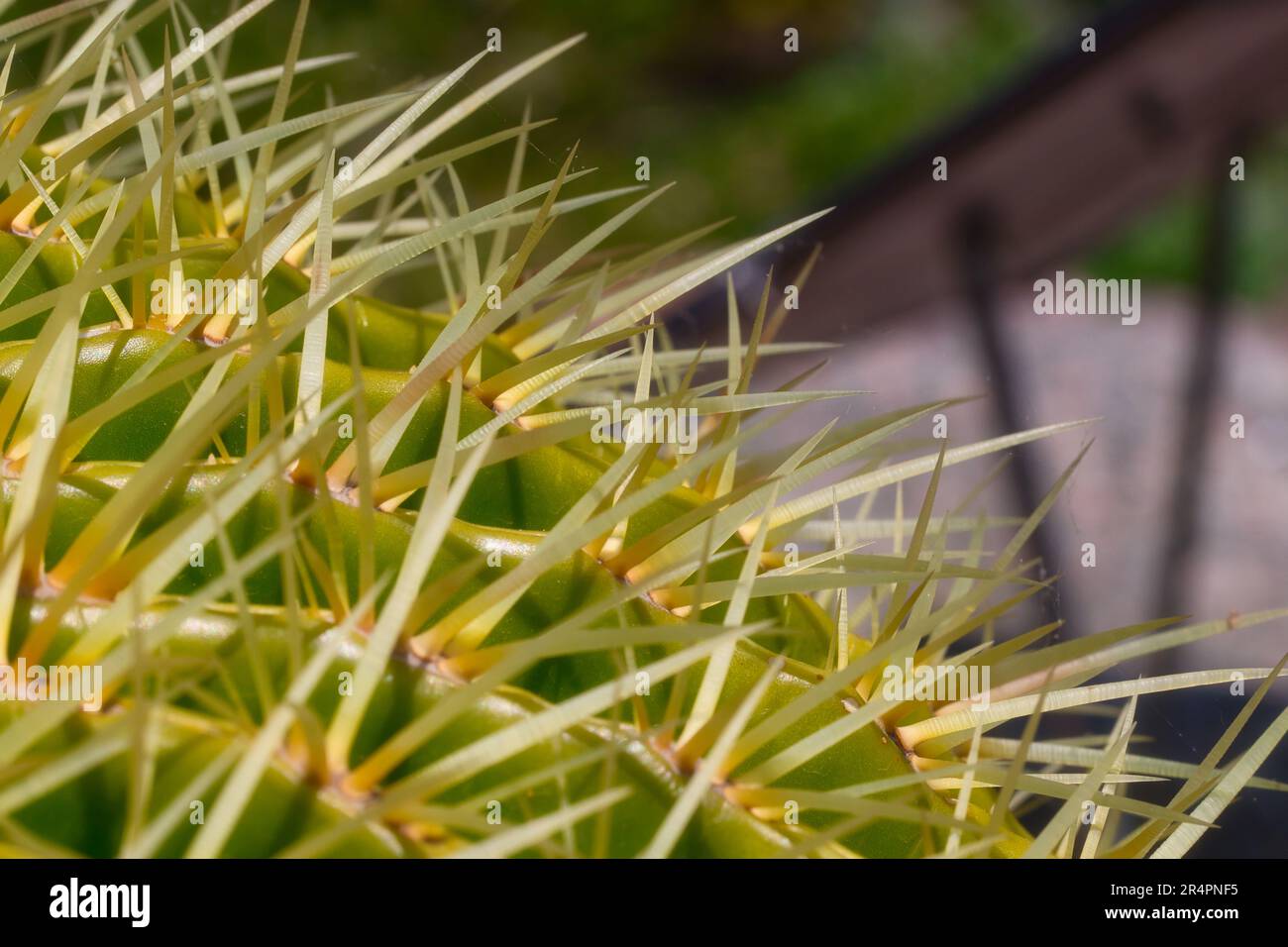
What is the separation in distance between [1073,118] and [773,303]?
0.29 metres

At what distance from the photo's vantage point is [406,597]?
0.30 m

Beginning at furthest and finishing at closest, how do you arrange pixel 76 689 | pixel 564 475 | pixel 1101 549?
pixel 1101 549 → pixel 564 475 → pixel 76 689

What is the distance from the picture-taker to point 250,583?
347mm

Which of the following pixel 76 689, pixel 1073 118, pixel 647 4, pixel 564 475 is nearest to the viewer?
pixel 76 689

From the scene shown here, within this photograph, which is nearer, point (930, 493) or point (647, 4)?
point (930, 493)

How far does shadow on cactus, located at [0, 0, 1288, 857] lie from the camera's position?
0.93 ft
